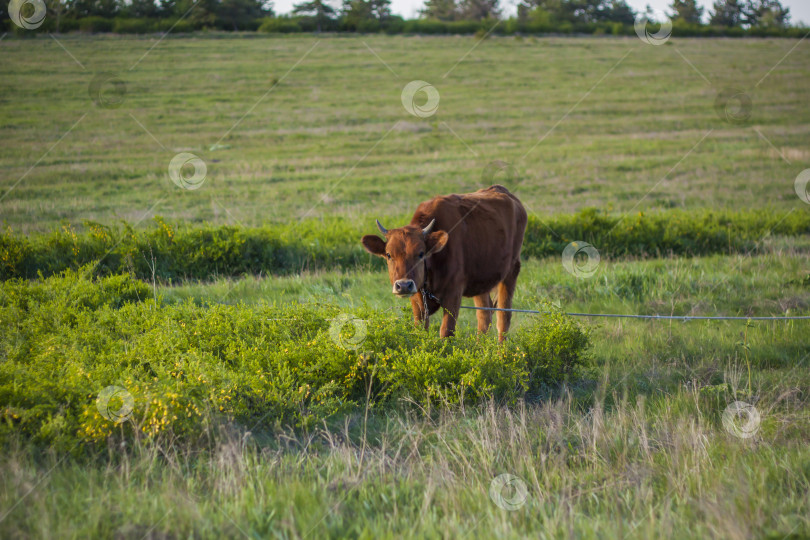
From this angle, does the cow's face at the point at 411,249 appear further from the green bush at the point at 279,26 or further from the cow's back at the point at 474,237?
the green bush at the point at 279,26

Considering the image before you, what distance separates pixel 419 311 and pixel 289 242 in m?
5.72

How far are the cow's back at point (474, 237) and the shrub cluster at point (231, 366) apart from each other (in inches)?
36.8

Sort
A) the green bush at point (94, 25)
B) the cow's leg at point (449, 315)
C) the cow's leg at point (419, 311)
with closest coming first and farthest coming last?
1. the cow's leg at point (449, 315)
2. the cow's leg at point (419, 311)
3. the green bush at point (94, 25)

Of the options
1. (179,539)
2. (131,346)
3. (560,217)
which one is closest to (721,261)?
(560,217)

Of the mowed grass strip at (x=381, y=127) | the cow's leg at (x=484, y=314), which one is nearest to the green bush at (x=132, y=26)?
the mowed grass strip at (x=381, y=127)

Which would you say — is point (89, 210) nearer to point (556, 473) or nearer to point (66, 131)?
point (66, 131)

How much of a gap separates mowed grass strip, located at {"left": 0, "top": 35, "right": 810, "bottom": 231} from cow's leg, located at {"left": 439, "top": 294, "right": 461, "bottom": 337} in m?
9.26

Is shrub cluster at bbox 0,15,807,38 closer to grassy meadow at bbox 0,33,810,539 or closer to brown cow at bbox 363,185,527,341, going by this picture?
grassy meadow at bbox 0,33,810,539

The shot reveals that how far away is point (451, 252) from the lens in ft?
22.2

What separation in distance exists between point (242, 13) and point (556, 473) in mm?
61793

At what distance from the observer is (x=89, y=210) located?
17.0 m

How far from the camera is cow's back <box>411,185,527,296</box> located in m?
→ 6.79

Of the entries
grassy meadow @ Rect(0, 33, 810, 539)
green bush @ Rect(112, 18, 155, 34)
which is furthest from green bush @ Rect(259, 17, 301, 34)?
grassy meadow @ Rect(0, 33, 810, 539)

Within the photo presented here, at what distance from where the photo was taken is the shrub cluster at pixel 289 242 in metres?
10.3
